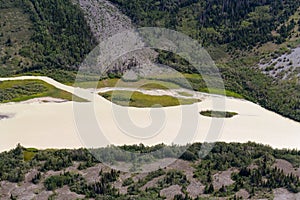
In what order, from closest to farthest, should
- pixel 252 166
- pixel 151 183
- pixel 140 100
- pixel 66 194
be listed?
pixel 66 194
pixel 151 183
pixel 252 166
pixel 140 100

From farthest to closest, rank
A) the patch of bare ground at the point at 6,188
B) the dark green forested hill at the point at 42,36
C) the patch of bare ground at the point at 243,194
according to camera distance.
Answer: the dark green forested hill at the point at 42,36 → the patch of bare ground at the point at 6,188 → the patch of bare ground at the point at 243,194

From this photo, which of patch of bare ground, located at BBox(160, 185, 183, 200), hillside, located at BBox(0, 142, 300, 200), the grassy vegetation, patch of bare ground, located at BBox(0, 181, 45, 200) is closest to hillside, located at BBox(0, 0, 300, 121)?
the grassy vegetation

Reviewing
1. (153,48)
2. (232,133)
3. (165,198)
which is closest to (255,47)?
(153,48)

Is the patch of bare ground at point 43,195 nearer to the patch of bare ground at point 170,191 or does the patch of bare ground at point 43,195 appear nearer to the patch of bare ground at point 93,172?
the patch of bare ground at point 93,172

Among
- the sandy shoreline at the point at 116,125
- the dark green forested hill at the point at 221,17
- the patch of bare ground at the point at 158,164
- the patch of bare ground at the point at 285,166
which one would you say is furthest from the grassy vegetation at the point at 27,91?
the dark green forested hill at the point at 221,17

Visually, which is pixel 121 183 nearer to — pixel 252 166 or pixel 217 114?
pixel 252 166

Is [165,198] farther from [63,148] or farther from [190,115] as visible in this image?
[190,115]

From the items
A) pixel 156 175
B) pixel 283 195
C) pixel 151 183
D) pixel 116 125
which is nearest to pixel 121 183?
pixel 151 183
